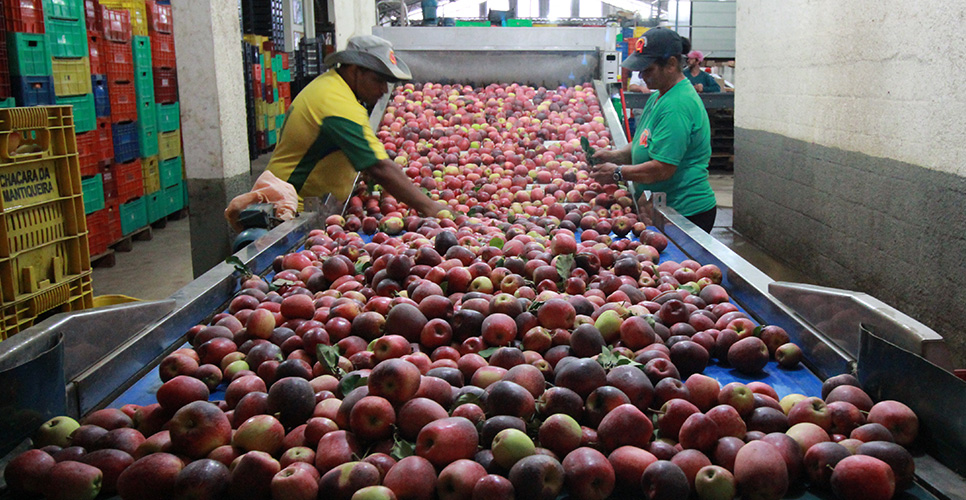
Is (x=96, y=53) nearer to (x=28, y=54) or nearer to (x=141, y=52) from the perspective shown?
(x=141, y=52)

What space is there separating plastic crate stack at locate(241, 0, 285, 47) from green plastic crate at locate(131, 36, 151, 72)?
18.6ft

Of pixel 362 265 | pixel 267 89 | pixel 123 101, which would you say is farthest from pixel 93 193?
pixel 267 89

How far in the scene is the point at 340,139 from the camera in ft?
14.9

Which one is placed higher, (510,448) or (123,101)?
(123,101)

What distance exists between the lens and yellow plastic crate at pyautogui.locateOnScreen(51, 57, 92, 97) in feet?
22.1

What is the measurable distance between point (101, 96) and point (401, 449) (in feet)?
25.3

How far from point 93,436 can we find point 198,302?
1.01 metres

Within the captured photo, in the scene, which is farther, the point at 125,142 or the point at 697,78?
the point at 697,78

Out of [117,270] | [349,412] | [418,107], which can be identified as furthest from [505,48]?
[349,412]

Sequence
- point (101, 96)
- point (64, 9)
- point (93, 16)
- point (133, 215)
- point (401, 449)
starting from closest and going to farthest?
point (401, 449), point (64, 9), point (93, 16), point (101, 96), point (133, 215)

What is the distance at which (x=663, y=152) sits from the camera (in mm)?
4637

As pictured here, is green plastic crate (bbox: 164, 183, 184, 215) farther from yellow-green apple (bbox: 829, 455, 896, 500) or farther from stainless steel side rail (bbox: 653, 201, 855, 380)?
yellow-green apple (bbox: 829, 455, 896, 500)

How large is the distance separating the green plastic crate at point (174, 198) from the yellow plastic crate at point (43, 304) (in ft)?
16.2

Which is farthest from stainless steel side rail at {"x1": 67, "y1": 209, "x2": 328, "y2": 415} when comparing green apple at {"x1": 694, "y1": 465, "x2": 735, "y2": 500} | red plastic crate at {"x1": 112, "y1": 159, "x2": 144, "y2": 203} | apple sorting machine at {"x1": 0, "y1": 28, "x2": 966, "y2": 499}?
red plastic crate at {"x1": 112, "y1": 159, "x2": 144, "y2": 203}
